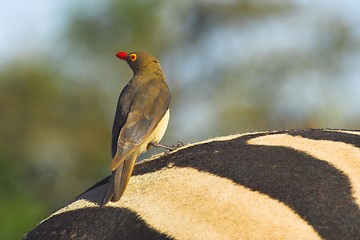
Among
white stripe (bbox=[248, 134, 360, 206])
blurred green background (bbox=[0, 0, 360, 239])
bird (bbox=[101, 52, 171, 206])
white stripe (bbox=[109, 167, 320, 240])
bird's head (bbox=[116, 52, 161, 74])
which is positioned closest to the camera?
white stripe (bbox=[109, 167, 320, 240])

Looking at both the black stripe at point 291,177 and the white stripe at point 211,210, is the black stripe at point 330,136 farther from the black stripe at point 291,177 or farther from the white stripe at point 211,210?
the white stripe at point 211,210

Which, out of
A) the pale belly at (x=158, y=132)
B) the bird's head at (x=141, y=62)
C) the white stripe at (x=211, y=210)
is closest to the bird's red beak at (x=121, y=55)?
the bird's head at (x=141, y=62)

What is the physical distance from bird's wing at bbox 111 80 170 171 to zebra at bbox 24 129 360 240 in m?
0.68

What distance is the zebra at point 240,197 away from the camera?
6.46 ft

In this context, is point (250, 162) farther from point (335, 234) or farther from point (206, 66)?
point (206, 66)

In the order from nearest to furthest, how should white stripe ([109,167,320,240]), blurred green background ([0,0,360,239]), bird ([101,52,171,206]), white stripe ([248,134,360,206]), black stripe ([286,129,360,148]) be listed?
white stripe ([109,167,320,240]), white stripe ([248,134,360,206]), black stripe ([286,129,360,148]), bird ([101,52,171,206]), blurred green background ([0,0,360,239])

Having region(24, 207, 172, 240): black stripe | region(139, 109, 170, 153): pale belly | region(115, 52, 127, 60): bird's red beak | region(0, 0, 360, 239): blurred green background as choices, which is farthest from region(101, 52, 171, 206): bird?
region(0, 0, 360, 239): blurred green background

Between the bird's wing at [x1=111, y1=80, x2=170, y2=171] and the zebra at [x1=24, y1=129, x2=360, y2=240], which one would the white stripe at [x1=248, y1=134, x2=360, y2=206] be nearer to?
the zebra at [x1=24, y1=129, x2=360, y2=240]

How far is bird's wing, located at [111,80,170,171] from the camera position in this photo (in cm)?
302

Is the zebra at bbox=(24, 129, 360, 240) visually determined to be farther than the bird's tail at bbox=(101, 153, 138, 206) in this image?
No

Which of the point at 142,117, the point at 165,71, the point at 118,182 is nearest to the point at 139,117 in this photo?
the point at 142,117

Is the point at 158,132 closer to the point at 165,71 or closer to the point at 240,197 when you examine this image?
the point at 240,197

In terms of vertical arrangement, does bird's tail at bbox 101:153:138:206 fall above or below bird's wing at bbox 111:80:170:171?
above

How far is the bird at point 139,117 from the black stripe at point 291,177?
0.50m
